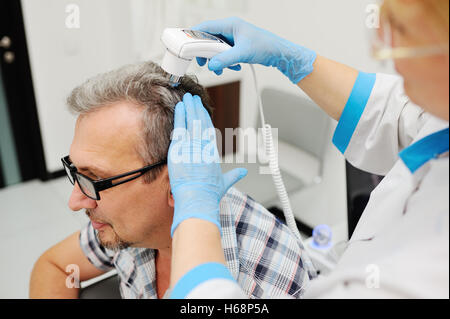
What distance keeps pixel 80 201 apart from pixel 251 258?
0.48 meters

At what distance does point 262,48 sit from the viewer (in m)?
1.07

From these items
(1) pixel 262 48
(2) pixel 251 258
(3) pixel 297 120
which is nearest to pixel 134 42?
(3) pixel 297 120

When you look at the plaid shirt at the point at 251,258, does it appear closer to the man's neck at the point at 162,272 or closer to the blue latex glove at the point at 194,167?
the man's neck at the point at 162,272

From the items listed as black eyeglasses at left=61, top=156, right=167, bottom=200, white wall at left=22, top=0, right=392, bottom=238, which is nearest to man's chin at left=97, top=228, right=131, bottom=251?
black eyeglasses at left=61, top=156, right=167, bottom=200

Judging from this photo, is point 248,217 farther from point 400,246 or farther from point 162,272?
point 400,246

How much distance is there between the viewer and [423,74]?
0.57m

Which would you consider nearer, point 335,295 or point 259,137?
point 335,295

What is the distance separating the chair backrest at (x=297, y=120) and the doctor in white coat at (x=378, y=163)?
4.32ft

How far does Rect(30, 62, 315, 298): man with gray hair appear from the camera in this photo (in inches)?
39.6

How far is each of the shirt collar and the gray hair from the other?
56 cm
